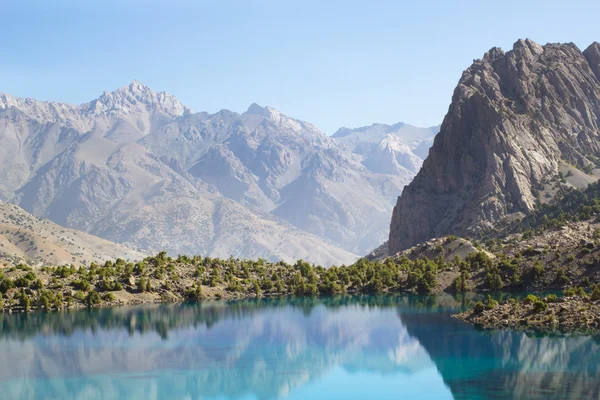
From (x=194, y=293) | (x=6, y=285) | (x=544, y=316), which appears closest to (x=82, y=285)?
(x=6, y=285)

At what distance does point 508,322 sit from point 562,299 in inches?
352

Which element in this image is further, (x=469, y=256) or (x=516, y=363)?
(x=469, y=256)

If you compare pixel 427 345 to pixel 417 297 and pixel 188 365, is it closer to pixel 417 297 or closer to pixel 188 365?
pixel 188 365

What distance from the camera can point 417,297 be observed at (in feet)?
427

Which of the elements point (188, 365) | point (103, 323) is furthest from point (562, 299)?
point (103, 323)

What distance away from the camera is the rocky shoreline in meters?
81.9

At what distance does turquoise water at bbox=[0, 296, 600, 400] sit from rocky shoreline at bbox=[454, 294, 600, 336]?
3.12 m

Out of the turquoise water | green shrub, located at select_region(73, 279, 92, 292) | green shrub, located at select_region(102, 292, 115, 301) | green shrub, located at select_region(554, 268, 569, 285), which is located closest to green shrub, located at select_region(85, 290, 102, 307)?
green shrub, located at select_region(102, 292, 115, 301)

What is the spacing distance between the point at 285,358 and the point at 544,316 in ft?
98.2

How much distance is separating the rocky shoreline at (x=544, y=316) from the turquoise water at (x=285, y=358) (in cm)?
312

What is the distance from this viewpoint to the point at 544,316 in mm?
86250

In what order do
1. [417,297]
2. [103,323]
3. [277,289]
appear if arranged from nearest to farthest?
[103,323], [417,297], [277,289]

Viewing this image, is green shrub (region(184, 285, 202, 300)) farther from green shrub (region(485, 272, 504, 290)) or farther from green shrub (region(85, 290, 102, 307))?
green shrub (region(485, 272, 504, 290))

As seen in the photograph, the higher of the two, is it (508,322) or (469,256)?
(469,256)
